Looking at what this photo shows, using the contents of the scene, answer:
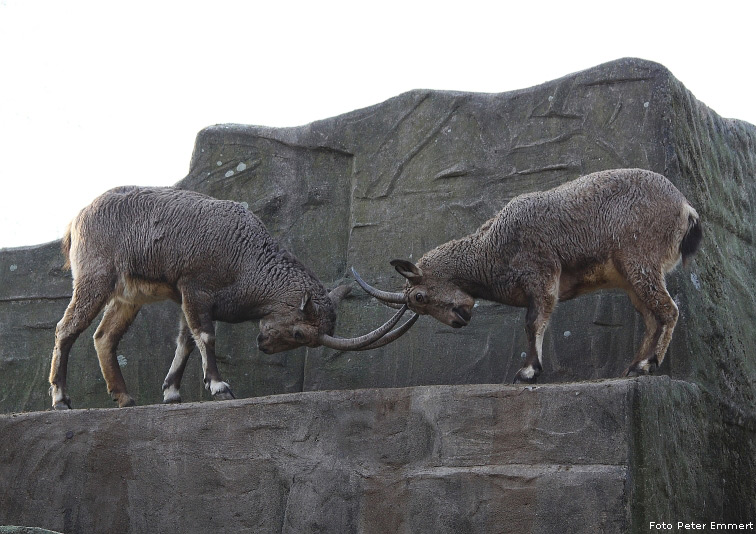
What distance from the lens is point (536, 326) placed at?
7180 millimetres

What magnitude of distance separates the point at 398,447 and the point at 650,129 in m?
3.40

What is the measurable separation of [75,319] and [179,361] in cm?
98

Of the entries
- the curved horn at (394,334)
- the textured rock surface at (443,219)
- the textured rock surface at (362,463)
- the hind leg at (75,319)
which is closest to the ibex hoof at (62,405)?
the hind leg at (75,319)

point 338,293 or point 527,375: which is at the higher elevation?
point 338,293

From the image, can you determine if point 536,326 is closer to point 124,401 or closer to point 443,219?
point 443,219

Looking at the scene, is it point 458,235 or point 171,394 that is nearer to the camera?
point 171,394

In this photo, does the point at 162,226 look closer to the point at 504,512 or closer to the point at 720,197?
the point at 504,512

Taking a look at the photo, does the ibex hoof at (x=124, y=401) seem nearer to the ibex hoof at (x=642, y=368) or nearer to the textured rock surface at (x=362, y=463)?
the textured rock surface at (x=362, y=463)

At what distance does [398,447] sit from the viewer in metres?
6.60

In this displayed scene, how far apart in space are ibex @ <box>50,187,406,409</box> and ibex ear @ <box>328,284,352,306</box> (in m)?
0.18

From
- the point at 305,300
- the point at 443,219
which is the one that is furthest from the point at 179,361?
the point at 443,219

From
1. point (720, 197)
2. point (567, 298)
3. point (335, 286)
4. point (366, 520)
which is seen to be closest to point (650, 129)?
point (720, 197)

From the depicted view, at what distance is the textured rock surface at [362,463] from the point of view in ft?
19.6

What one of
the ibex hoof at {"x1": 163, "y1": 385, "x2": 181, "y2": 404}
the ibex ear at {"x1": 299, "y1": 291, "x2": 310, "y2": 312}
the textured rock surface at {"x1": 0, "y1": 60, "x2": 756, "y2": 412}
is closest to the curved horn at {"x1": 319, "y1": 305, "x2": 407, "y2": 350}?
the ibex ear at {"x1": 299, "y1": 291, "x2": 310, "y2": 312}
